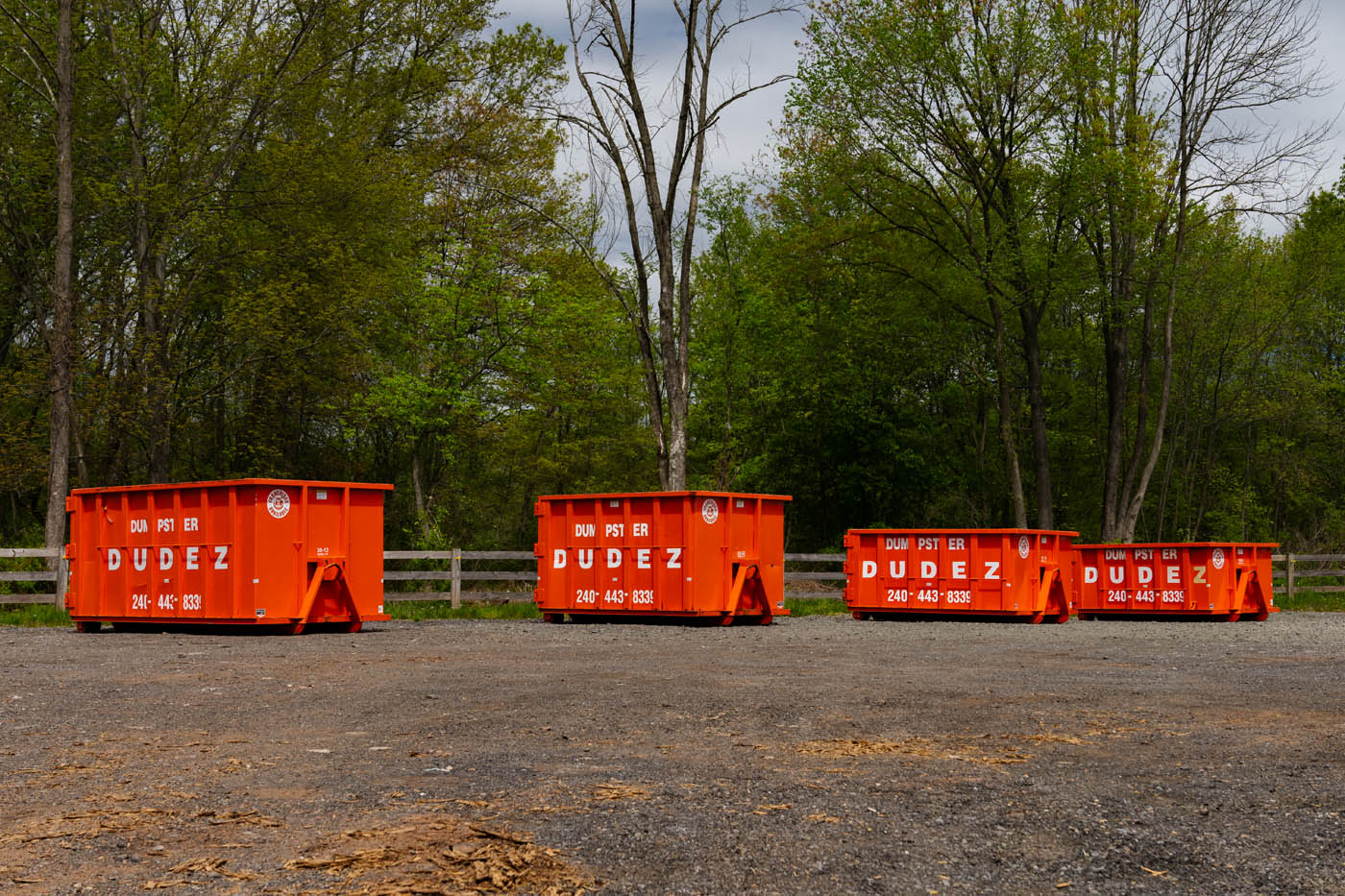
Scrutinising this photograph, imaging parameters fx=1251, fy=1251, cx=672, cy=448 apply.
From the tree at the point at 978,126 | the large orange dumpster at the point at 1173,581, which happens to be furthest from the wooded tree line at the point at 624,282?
the large orange dumpster at the point at 1173,581

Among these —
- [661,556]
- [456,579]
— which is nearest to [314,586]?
[661,556]

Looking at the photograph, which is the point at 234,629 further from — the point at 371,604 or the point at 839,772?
the point at 839,772

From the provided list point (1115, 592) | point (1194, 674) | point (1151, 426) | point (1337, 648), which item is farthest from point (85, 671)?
point (1151, 426)

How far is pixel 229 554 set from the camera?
16.5 metres

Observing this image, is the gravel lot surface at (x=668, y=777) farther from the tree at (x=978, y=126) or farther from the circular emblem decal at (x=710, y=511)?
the tree at (x=978, y=126)

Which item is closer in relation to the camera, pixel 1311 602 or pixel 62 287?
pixel 62 287

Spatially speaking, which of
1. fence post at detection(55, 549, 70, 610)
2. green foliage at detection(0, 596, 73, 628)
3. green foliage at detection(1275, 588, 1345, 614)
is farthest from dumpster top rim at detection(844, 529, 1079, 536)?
fence post at detection(55, 549, 70, 610)

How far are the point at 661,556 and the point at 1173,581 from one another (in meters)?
9.98

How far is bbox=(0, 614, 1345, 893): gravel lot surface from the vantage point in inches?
185

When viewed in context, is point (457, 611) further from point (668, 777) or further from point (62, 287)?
point (668, 777)

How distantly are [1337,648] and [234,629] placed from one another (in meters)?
14.5

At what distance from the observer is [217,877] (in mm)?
4559

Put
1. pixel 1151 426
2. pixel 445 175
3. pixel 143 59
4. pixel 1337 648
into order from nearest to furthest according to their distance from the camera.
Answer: pixel 1337 648
pixel 143 59
pixel 445 175
pixel 1151 426

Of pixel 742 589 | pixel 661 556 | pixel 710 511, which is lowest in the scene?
pixel 742 589
